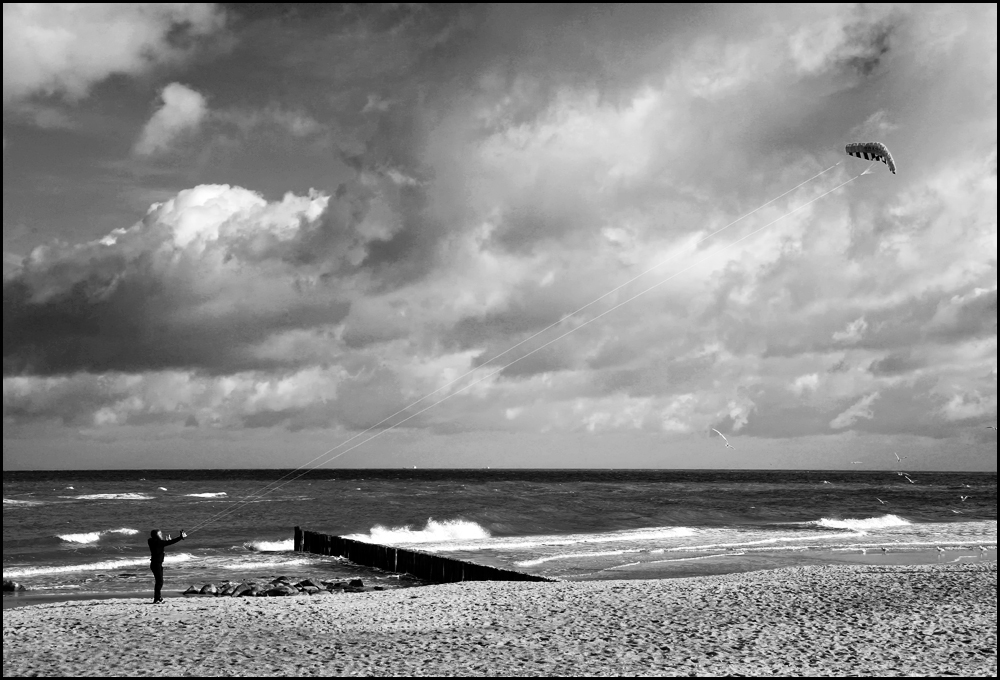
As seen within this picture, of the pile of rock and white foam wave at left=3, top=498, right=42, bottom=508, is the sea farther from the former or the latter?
the pile of rock

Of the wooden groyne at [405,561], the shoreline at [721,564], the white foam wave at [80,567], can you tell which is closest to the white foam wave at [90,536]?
the white foam wave at [80,567]

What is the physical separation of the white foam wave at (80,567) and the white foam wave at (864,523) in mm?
29625

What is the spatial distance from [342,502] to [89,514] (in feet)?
52.4

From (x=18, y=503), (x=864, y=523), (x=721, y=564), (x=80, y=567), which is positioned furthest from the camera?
(x=18, y=503)

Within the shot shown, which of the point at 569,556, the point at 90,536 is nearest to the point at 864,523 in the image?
the point at 569,556

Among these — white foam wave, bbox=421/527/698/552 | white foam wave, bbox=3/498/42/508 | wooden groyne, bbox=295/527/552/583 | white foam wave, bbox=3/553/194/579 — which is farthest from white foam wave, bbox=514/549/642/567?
white foam wave, bbox=3/498/42/508

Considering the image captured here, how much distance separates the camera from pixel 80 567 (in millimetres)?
24297

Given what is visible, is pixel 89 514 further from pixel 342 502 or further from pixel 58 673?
pixel 58 673

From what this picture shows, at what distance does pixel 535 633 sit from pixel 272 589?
24.4ft

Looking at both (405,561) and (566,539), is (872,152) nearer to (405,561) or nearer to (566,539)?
(405,561)

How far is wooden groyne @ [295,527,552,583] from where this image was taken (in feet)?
66.7

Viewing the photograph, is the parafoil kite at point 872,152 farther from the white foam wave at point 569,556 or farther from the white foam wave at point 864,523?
the white foam wave at point 864,523

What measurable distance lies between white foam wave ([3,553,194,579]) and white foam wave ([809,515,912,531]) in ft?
97.2

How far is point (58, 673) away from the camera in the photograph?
1063 centimetres
